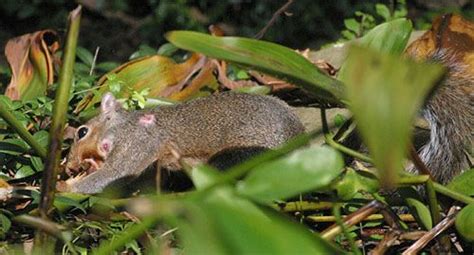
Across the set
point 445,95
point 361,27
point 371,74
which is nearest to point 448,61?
point 445,95

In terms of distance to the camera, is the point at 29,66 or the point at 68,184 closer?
the point at 68,184

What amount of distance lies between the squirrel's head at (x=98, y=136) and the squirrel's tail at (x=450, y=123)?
3.97ft

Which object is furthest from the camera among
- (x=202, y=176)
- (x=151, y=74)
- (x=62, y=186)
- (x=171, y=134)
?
(x=151, y=74)

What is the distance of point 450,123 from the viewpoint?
2.65m

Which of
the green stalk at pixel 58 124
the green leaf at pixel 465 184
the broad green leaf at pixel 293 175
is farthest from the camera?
the green leaf at pixel 465 184

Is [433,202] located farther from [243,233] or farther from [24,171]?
[24,171]

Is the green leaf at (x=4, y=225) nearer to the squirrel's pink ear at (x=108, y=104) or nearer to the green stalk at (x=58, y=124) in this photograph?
the green stalk at (x=58, y=124)

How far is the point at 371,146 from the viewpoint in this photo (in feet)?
A: 3.57

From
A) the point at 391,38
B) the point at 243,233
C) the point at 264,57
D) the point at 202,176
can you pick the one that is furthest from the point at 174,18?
the point at 243,233

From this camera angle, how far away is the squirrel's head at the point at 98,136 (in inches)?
135

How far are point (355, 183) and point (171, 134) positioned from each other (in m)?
1.30

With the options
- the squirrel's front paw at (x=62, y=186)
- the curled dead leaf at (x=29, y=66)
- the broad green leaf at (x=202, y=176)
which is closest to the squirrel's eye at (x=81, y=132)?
the squirrel's front paw at (x=62, y=186)

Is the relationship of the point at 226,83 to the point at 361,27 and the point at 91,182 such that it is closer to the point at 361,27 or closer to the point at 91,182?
the point at 91,182

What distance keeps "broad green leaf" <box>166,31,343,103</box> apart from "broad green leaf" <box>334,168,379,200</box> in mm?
339
